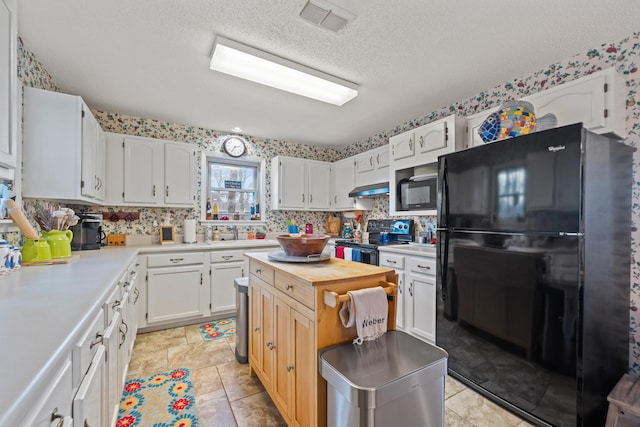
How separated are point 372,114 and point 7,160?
10.0 ft

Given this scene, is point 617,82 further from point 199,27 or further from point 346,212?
point 346,212

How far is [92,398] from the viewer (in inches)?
40.3

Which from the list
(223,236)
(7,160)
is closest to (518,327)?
(7,160)

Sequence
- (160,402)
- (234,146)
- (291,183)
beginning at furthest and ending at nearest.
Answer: (291,183), (234,146), (160,402)

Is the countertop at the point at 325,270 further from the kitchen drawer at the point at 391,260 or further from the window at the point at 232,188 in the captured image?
the window at the point at 232,188

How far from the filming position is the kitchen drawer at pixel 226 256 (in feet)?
10.8

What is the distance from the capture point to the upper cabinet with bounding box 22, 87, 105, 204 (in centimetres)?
204

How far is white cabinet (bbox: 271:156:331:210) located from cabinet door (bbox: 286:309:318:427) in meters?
2.87

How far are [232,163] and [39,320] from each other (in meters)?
3.44

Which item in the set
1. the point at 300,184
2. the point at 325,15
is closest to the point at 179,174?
the point at 300,184

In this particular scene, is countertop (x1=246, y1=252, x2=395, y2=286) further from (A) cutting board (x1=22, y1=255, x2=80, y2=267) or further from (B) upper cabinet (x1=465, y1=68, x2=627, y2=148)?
(B) upper cabinet (x1=465, y1=68, x2=627, y2=148)

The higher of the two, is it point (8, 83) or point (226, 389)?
point (8, 83)

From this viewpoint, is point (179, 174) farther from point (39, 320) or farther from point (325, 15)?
point (39, 320)

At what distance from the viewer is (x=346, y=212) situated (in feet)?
15.7
